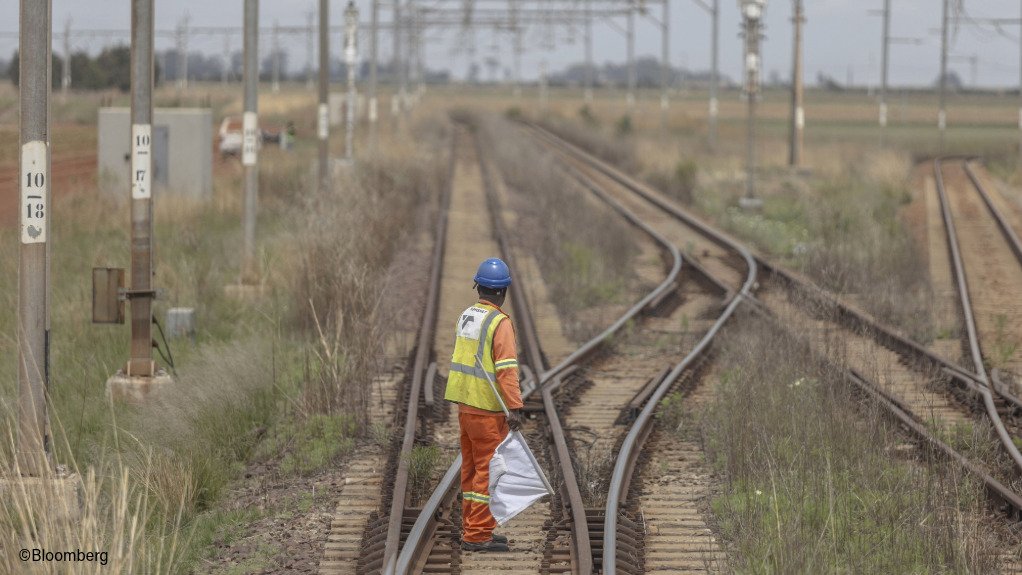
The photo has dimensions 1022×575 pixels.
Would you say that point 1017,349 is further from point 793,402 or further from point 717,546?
point 717,546

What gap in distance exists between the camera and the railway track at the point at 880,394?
809 centimetres

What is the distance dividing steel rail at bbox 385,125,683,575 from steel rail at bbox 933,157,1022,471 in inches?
134

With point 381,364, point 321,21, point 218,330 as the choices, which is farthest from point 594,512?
point 321,21

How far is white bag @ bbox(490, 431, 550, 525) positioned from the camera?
25.0 ft

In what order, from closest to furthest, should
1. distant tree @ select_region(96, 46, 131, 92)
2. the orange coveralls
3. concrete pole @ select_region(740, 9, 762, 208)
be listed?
the orange coveralls → concrete pole @ select_region(740, 9, 762, 208) → distant tree @ select_region(96, 46, 131, 92)

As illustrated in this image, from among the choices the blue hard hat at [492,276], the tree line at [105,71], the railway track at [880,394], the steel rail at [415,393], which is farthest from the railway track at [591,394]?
the tree line at [105,71]

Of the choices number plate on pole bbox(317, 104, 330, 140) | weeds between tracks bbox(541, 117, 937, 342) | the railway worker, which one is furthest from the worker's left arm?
number plate on pole bbox(317, 104, 330, 140)

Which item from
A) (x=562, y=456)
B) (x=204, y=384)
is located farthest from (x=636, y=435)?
(x=204, y=384)

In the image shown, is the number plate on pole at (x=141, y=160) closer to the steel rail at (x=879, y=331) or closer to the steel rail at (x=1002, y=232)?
the steel rail at (x=879, y=331)

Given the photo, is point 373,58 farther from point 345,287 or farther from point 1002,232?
point 345,287

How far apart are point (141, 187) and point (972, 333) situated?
853 centimetres

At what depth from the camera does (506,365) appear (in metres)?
7.64

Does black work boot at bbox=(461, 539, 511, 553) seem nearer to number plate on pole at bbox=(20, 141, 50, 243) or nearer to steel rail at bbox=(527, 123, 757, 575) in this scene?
steel rail at bbox=(527, 123, 757, 575)

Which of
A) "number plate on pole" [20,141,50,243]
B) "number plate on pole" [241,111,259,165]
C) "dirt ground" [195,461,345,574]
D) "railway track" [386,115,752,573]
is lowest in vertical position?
"dirt ground" [195,461,345,574]
